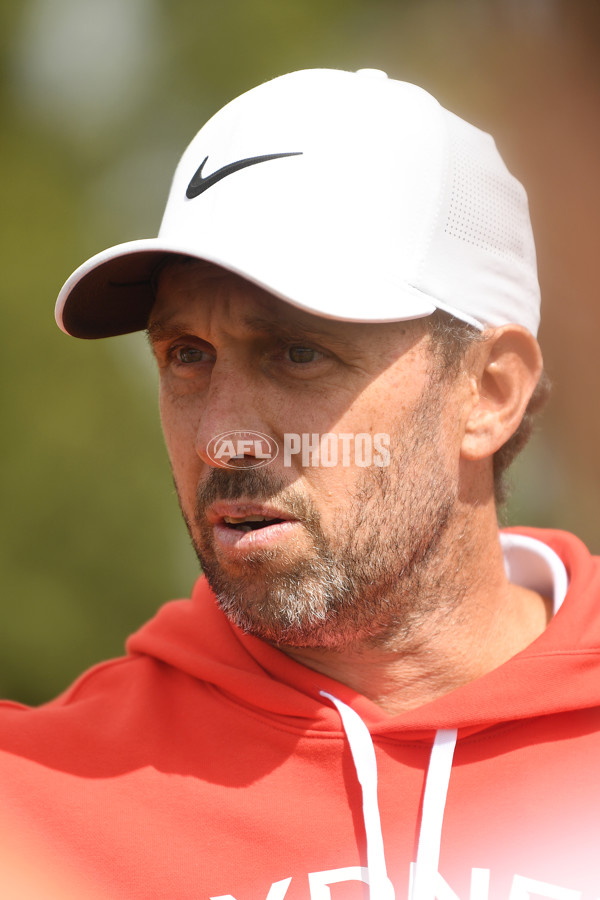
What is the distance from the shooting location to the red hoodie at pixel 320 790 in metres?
1.92

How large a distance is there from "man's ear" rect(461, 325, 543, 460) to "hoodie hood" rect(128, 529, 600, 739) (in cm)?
39

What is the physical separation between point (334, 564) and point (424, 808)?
20.3 inches

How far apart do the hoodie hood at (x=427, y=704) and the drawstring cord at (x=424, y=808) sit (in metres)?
0.04

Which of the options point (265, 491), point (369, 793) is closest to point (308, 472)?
point (265, 491)

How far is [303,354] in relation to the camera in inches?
80.7

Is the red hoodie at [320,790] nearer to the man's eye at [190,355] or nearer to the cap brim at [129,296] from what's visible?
the man's eye at [190,355]

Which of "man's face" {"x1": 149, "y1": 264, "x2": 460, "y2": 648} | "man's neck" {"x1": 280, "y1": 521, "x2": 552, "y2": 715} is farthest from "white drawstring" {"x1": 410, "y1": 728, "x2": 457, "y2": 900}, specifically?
"man's face" {"x1": 149, "y1": 264, "x2": 460, "y2": 648}

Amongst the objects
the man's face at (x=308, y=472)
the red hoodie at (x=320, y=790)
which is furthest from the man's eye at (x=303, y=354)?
the red hoodie at (x=320, y=790)

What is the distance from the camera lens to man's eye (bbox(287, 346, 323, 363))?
2045mm

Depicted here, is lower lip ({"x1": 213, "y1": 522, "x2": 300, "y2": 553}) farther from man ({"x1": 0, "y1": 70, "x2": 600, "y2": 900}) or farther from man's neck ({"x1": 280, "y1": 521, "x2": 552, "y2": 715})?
man's neck ({"x1": 280, "y1": 521, "x2": 552, "y2": 715})

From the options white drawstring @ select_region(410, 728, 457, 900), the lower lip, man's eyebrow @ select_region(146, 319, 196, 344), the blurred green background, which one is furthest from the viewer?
the blurred green background

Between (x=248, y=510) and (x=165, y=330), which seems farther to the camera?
(x=165, y=330)

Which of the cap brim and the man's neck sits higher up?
the cap brim

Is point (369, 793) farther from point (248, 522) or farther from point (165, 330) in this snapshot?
point (165, 330)
